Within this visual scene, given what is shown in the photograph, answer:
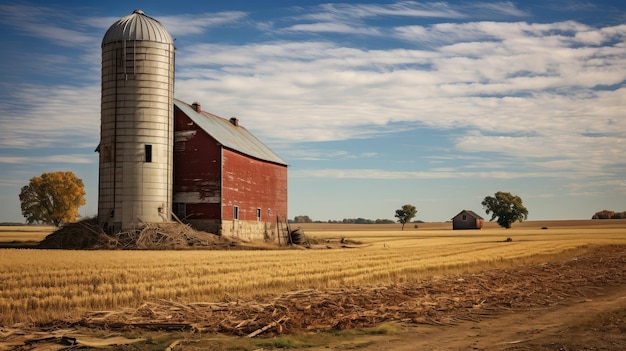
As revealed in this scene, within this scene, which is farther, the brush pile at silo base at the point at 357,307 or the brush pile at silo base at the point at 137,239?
the brush pile at silo base at the point at 137,239

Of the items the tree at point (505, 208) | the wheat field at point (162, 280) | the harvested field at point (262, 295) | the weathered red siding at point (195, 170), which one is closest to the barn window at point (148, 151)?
the weathered red siding at point (195, 170)

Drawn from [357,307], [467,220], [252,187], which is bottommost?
[357,307]

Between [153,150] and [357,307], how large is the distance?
3056 cm

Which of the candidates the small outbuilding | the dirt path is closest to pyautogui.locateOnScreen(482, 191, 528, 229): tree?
the small outbuilding

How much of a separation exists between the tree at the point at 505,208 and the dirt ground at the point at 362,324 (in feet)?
345

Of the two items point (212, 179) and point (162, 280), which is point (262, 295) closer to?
point (162, 280)

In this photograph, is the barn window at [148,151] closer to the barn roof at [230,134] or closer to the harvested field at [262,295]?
the barn roof at [230,134]

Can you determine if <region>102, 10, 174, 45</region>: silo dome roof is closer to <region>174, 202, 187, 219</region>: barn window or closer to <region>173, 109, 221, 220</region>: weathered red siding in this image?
<region>173, 109, 221, 220</region>: weathered red siding

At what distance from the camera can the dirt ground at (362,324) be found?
10.5 m

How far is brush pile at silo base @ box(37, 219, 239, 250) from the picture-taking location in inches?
1539

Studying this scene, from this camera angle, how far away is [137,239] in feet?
129

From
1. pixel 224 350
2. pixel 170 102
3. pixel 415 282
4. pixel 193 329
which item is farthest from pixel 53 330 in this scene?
pixel 170 102

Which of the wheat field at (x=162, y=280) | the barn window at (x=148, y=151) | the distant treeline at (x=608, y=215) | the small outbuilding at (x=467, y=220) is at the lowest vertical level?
Result: the wheat field at (x=162, y=280)

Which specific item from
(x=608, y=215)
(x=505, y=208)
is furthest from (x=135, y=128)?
(x=608, y=215)
